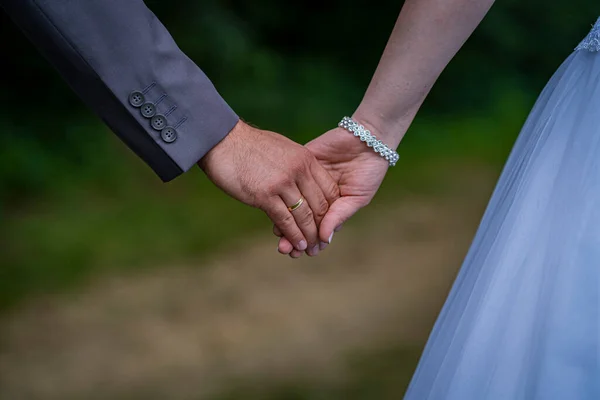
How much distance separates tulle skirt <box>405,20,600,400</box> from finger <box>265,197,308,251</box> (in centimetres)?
31

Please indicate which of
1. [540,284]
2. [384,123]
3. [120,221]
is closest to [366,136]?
[384,123]

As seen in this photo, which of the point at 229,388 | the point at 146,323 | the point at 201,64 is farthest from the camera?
the point at 201,64

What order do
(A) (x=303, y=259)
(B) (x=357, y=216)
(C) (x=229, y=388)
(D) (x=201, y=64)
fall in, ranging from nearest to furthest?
(C) (x=229, y=388) → (A) (x=303, y=259) → (B) (x=357, y=216) → (D) (x=201, y=64)

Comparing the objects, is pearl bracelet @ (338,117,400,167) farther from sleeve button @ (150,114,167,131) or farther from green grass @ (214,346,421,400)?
green grass @ (214,346,421,400)

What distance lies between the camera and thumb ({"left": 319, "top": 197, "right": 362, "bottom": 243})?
1352 millimetres

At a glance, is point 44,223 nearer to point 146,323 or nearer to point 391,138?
point 146,323

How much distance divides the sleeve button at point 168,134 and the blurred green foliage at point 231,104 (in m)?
1.64

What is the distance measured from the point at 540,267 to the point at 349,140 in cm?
46

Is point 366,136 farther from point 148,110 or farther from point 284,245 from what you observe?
point 148,110

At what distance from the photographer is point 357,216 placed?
3.19 metres

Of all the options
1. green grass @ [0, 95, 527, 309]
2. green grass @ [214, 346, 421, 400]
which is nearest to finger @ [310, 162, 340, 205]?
green grass @ [214, 346, 421, 400]

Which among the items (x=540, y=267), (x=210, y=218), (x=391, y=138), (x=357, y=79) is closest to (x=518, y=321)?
(x=540, y=267)

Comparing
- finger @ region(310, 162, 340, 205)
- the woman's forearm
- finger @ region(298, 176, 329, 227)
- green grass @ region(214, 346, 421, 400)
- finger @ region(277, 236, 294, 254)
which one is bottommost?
green grass @ region(214, 346, 421, 400)

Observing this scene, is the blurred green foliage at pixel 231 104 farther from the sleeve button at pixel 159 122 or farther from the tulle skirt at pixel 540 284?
the tulle skirt at pixel 540 284
